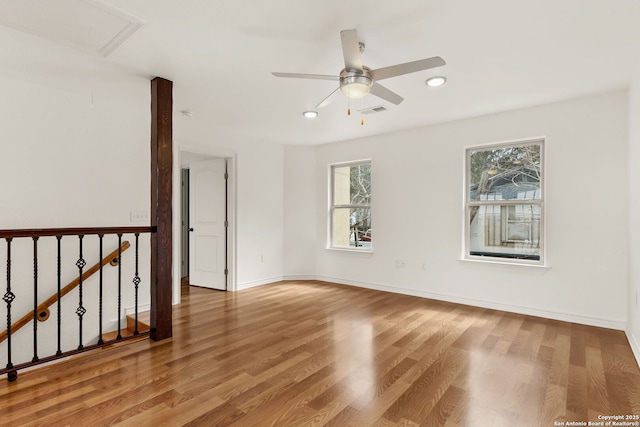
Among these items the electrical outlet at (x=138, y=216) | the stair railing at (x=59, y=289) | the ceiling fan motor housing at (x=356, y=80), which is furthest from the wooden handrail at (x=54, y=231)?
the ceiling fan motor housing at (x=356, y=80)

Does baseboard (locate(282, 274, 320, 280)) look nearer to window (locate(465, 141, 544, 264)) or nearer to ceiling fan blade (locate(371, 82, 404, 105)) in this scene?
window (locate(465, 141, 544, 264))

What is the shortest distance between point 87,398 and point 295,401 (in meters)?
1.27

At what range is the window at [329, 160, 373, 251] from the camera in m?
5.54

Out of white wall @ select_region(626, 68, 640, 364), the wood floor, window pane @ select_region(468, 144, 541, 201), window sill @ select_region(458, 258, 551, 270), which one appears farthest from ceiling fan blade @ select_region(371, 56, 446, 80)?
window sill @ select_region(458, 258, 551, 270)

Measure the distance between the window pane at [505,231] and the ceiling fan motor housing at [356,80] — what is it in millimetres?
2776

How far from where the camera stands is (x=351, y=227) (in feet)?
18.8

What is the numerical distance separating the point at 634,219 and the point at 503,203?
1.37 m

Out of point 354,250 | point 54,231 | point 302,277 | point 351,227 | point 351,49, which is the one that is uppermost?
point 351,49

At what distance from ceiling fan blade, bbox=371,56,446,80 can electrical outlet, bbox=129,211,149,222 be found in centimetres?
314

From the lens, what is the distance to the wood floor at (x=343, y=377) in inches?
75.1

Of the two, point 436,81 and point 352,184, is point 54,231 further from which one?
point 352,184

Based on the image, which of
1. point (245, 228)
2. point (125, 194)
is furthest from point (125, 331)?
point (245, 228)

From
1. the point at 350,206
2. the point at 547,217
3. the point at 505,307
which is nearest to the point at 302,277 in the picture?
the point at 350,206

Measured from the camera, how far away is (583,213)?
3576mm
